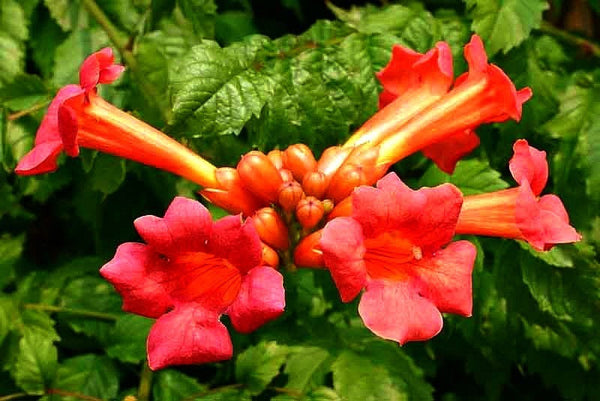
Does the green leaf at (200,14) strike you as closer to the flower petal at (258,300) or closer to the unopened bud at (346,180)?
the unopened bud at (346,180)

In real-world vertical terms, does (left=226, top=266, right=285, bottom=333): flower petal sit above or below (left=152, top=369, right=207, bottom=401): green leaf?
above

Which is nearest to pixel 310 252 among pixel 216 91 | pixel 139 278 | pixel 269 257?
A: pixel 269 257

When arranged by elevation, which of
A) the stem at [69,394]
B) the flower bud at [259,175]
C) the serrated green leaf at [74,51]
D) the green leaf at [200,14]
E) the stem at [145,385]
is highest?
the green leaf at [200,14]

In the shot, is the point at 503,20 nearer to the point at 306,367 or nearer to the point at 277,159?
the point at 277,159

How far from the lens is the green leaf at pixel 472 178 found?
2570mm

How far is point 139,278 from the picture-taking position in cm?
199

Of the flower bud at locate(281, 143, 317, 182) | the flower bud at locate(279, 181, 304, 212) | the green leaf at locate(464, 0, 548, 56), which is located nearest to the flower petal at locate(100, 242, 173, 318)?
the flower bud at locate(279, 181, 304, 212)

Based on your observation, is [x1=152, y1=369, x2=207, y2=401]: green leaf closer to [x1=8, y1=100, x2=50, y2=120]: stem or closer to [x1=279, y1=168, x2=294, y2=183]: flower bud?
[x1=279, y1=168, x2=294, y2=183]: flower bud

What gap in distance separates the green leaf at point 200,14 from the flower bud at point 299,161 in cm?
67

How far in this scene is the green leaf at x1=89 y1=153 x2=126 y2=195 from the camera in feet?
8.63

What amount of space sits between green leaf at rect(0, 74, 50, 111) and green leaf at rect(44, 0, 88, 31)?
0.35 meters

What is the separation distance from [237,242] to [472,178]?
959mm

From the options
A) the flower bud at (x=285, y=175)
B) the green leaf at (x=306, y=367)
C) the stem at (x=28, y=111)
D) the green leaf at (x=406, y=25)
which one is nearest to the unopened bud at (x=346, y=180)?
the flower bud at (x=285, y=175)

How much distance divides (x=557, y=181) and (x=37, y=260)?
2.13 m
